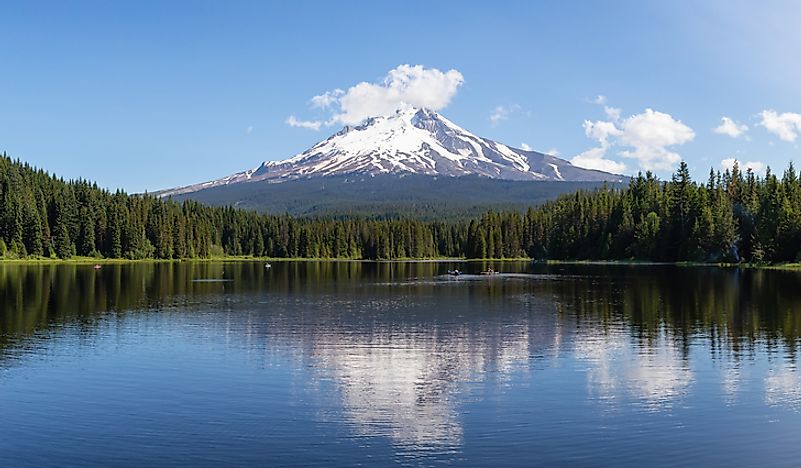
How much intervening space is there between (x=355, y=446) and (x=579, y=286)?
2981 inches

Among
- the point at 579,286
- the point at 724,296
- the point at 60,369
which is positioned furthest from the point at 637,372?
the point at 579,286

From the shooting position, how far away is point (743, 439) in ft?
77.7

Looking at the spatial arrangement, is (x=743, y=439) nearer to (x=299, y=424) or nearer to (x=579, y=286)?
(x=299, y=424)

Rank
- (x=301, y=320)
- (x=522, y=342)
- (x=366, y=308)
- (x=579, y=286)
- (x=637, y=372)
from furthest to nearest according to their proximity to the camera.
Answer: (x=579, y=286)
(x=366, y=308)
(x=301, y=320)
(x=522, y=342)
(x=637, y=372)

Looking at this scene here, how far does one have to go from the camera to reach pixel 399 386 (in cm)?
3172

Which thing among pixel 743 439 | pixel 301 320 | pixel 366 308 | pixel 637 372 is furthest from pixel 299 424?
pixel 366 308

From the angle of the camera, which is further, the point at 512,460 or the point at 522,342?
the point at 522,342

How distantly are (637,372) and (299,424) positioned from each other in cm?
1673

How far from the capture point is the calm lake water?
74.3ft

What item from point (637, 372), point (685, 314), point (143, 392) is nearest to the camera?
point (143, 392)

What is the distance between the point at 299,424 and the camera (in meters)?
25.4

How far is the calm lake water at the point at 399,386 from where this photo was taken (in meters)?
22.7

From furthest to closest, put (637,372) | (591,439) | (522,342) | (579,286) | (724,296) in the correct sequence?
(579,286) → (724,296) → (522,342) → (637,372) → (591,439)

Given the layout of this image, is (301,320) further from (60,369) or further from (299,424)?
(299,424)
